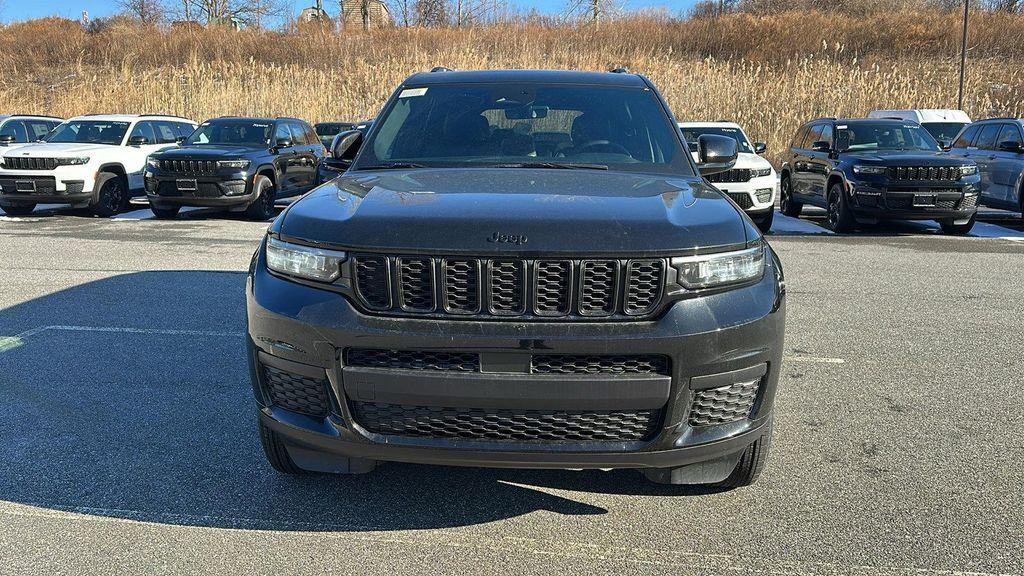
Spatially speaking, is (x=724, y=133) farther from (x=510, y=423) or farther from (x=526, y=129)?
(x=510, y=423)

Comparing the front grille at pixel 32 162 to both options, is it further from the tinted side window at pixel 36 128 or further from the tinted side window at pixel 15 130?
the tinted side window at pixel 36 128

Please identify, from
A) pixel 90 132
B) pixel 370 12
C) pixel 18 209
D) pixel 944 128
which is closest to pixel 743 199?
pixel 90 132

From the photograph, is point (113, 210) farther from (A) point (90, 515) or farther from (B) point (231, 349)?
(A) point (90, 515)

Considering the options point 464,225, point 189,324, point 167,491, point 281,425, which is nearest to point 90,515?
point 167,491

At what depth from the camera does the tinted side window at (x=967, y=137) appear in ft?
50.2

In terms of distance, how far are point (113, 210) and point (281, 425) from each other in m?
13.5

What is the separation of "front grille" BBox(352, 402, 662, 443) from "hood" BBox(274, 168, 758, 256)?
51 centimetres

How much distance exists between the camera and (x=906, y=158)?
12.2m

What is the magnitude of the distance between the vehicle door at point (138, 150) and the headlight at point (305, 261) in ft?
42.7

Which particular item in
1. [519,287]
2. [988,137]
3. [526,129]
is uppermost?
[526,129]

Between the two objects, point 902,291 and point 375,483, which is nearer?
point 375,483

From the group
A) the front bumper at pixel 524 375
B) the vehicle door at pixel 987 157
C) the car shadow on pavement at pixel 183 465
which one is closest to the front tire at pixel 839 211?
the vehicle door at pixel 987 157

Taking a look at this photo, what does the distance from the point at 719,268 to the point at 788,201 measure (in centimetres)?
1355

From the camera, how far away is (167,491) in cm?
341
